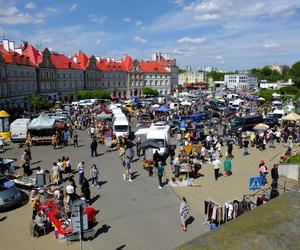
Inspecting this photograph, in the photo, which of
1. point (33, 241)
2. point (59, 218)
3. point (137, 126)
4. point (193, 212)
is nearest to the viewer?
point (33, 241)

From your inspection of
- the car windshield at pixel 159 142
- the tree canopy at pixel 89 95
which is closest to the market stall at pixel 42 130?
the car windshield at pixel 159 142

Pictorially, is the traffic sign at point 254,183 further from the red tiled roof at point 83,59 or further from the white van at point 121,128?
the red tiled roof at point 83,59

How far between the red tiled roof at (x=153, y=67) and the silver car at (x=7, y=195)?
88.4m

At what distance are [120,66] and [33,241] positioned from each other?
8593 cm

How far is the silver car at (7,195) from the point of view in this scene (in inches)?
565

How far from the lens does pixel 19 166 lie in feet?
73.9

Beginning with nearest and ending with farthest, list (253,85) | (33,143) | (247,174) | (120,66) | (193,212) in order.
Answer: (193,212), (247,174), (33,143), (120,66), (253,85)

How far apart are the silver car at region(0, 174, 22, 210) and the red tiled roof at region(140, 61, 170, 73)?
290ft

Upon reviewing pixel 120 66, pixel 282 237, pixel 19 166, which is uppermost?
pixel 120 66

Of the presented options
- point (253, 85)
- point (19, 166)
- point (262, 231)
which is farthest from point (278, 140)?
point (253, 85)

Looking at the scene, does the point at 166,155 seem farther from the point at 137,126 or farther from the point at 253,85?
the point at 253,85

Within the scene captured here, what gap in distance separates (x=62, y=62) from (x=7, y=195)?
6516 centimetres

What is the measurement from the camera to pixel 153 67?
105 m

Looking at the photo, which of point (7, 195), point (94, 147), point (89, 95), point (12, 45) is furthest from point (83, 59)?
point (7, 195)
